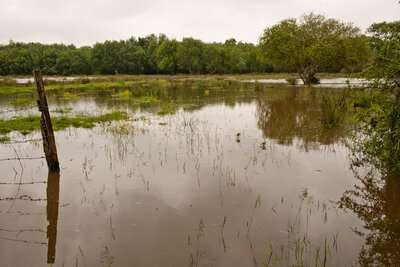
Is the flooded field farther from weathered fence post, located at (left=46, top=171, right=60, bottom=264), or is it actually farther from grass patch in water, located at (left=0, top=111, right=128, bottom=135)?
grass patch in water, located at (left=0, top=111, right=128, bottom=135)

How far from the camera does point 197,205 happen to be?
5.40 m

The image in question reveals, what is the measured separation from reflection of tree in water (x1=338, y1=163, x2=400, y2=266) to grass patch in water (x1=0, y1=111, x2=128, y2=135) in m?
11.6

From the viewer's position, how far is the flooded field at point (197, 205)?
3.97 metres

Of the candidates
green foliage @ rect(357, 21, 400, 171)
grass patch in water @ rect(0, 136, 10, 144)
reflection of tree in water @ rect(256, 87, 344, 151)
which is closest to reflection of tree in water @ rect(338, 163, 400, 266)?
green foliage @ rect(357, 21, 400, 171)

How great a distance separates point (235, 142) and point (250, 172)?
9.48ft

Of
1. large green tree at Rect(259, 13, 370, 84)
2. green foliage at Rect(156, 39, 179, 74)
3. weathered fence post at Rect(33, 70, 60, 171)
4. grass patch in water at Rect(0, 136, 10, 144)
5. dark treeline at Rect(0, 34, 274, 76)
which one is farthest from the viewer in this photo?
dark treeline at Rect(0, 34, 274, 76)

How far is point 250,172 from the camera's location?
7.01 metres

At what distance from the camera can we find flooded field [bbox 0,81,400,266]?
3.97 meters

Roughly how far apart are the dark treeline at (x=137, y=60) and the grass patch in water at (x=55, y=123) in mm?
78624

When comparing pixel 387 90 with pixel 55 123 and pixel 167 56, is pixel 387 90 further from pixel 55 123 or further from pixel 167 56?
pixel 167 56

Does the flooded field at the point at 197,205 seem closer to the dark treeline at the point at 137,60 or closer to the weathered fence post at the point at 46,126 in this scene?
the weathered fence post at the point at 46,126

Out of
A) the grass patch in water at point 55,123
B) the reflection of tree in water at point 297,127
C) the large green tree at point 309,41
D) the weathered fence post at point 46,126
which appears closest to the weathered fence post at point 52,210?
the weathered fence post at point 46,126

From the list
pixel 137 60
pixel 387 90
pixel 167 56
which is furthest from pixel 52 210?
pixel 137 60

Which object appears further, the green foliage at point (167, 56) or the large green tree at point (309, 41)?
the green foliage at point (167, 56)
